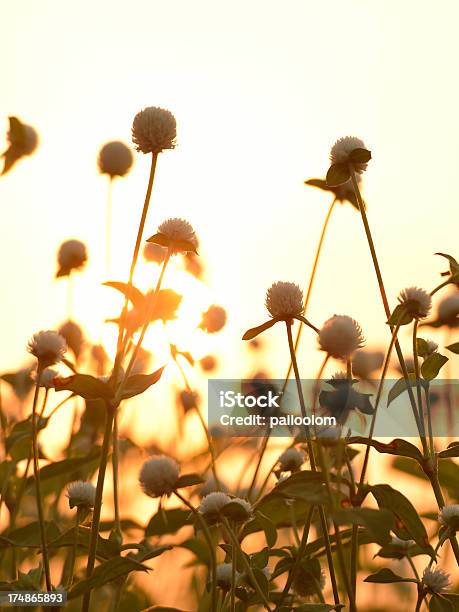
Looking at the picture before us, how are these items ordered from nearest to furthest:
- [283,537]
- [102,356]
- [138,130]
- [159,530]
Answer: [138,130] < [159,530] < [102,356] < [283,537]

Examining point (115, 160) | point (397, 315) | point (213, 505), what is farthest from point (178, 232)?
point (115, 160)

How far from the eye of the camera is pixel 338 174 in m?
1.78

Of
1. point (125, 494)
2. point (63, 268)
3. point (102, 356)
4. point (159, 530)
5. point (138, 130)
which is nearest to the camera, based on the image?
point (138, 130)

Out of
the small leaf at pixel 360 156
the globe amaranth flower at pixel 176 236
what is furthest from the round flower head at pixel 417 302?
the globe amaranth flower at pixel 176 236

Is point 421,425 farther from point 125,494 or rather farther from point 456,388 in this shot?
point 125,494

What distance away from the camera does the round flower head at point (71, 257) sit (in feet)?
9.09

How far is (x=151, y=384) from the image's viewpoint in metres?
1.42

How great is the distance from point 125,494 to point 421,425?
2.24 m

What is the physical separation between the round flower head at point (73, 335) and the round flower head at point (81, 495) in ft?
3.34

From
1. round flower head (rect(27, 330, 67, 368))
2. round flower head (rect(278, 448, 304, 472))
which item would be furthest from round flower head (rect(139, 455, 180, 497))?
round flower head (rect(278, 448, 304, 472))

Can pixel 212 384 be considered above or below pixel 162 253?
below

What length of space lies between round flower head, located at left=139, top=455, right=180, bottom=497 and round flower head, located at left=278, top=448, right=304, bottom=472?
451 millimetres

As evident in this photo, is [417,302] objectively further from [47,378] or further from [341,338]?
[47,378]

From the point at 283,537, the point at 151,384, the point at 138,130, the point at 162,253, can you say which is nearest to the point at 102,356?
the point at 162,253
